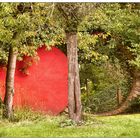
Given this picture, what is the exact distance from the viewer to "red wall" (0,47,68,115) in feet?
59.2

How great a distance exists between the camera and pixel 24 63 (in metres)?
18.1

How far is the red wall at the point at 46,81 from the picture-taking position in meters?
18.0

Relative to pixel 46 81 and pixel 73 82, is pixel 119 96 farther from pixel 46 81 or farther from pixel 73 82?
pixel 73 82

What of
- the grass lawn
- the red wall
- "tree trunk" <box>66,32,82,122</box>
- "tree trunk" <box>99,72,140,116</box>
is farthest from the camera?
"tree trunk" <box>99,72,140,116</box>

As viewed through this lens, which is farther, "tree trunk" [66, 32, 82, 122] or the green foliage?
the green foliage

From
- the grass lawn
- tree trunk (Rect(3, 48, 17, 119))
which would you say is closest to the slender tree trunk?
tree trunk (Rect(3, 48, 17, 119))

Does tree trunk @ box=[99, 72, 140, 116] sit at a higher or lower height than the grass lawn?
higher

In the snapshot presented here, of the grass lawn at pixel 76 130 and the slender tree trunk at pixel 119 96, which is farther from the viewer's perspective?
the slender tree trunk at pixel 119 96

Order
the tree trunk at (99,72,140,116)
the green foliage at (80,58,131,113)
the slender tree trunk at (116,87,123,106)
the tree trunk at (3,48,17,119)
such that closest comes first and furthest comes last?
the tree trunk at (3,48,17,119)
the tree trunk at (99,72,140,116)
the green foliage at (80,58,131,113)
the slender tree trunk at (116,87,123,106)

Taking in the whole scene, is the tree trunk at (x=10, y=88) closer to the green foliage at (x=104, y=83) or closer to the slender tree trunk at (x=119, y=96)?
the green foliage at (x=104, y=83)

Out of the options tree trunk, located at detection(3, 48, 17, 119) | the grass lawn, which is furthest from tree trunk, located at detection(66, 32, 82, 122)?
tree trunk, located at detection(3, 48, 17, 119)

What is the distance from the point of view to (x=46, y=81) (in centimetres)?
1845

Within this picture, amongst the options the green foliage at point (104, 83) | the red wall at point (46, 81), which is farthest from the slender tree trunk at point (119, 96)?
the red wall at point (46, 81)

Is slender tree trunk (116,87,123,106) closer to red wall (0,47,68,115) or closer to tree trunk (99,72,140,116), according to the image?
tree trunk (99,72,140,116)
